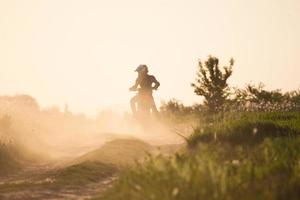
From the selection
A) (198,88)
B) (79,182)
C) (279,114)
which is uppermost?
(198,88)

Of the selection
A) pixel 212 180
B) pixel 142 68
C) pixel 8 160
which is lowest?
pixel 212 180

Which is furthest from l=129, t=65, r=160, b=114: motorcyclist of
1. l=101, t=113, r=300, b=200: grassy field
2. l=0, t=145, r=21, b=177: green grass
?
l=101, t=113, r=300, b=200: grassy field

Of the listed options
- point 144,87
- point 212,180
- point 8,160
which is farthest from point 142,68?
point 212,180

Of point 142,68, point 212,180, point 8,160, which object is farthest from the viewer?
point 142,68

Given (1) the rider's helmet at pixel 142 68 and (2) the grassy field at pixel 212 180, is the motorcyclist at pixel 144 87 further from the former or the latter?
(2) the grassy field at pixel 212 180

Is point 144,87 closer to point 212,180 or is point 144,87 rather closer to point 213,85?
point 213,85

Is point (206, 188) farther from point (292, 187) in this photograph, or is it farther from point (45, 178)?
point (45, 178)

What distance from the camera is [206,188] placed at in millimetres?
5672

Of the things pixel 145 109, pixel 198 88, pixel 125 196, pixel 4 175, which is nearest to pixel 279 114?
pixel 4 175

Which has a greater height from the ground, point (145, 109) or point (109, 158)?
point (145, 109)

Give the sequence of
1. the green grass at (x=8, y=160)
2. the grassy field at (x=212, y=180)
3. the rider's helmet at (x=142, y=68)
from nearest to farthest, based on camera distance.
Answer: the grassy field at (x=212, y=180) < the green grass at (x=8, y=160) < the rider's helmet at (x=142, y=68)

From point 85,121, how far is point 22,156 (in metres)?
21.2

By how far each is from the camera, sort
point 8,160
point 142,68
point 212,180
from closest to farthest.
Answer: point 212,180
point 8,160
point 142,68

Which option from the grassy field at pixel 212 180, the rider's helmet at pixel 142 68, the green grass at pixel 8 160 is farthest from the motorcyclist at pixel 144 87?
the grassy field at pixel 212 180
